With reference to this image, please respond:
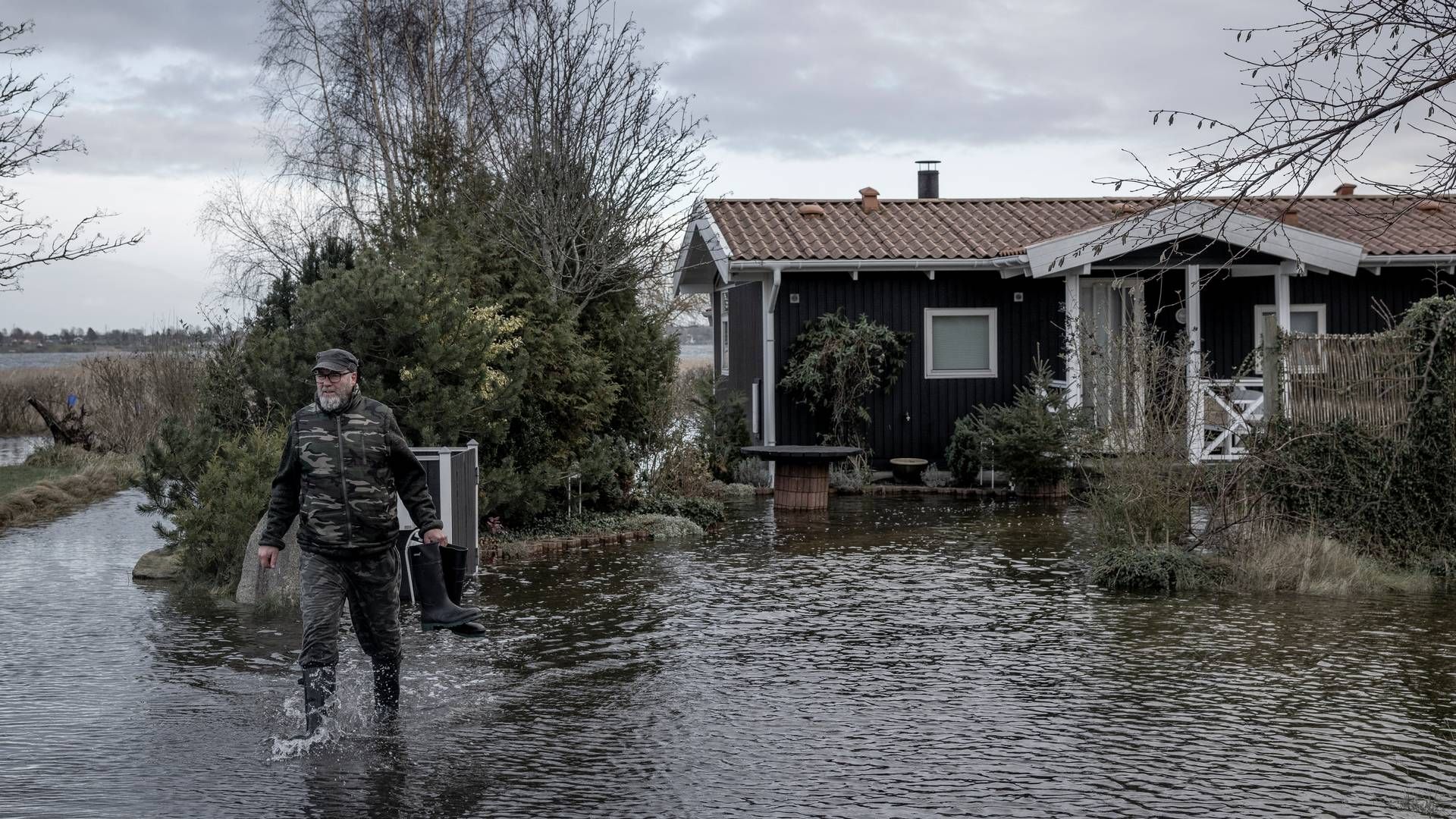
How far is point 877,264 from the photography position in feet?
68.3

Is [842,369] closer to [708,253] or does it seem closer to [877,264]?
[877,264]

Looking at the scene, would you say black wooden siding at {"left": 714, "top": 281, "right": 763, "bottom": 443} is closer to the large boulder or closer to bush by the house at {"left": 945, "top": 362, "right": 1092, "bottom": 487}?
bush by the house at {"left": 945, "top": 362, "right": 1092, "bottom": 487}

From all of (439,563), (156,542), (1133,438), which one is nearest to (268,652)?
(439,563)

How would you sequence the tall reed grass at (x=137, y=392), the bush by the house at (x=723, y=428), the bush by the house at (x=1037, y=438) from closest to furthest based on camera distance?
the bush by the house at (x=1037, y=438) < the bush by the house at (x=723, y=428) < the tall reed grass at (x=137, y=392)

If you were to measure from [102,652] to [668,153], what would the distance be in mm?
10652

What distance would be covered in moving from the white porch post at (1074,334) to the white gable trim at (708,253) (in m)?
4.92

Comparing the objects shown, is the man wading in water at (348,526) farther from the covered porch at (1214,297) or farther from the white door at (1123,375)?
the covered porch at (1214,297)

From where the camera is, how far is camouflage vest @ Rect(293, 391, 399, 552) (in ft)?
23.6

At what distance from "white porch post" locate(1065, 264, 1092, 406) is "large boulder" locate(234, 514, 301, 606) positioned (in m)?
10.5

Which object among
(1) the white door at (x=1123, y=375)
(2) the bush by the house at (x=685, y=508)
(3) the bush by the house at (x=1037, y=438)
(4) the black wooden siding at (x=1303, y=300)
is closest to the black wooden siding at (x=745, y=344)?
(3) the bush by the house at (x=1037, y=438)

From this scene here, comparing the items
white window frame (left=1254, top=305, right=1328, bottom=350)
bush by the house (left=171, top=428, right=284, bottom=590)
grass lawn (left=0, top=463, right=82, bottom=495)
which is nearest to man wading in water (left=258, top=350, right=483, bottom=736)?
bush by the house (left=171, top=428, right=284, bottom=590)

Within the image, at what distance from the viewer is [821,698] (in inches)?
311

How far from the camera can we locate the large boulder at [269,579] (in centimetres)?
1078

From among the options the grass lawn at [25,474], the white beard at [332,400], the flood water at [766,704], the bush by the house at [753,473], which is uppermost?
the white beard at [332,400]
